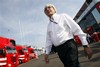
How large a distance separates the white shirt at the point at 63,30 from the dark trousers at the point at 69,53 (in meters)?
0.08

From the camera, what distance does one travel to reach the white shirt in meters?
5.12

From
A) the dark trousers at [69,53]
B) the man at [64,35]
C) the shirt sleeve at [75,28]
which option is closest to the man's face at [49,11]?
the man at [64,35]

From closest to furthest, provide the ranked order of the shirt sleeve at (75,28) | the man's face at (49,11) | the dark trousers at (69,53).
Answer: the dark trousers at (69,53), the shirt sleeve at (75,28), the man's face at (49,11)

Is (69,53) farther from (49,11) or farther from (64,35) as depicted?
(49,11)

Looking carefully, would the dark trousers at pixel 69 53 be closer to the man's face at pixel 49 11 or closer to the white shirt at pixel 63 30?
the white shirt at pixel 63 30

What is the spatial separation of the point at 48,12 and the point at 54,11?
0.13 m

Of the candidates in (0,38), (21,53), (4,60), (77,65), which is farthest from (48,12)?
(21,53)

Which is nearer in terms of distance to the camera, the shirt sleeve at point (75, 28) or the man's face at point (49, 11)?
the shirt sleeve at point (75, 28)

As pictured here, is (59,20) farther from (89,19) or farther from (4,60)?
(89,19)

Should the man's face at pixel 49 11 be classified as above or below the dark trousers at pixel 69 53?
above

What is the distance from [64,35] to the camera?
5145 millimetres

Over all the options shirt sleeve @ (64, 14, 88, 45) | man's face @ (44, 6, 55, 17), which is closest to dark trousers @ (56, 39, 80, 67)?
shirt sleeve @ (64, 14, 88, 45)

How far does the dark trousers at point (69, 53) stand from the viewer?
193 inches

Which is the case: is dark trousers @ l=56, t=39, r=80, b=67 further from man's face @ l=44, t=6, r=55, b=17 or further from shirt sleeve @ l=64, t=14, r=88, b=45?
man's face @ l=44, t=6, r=55, b=17
